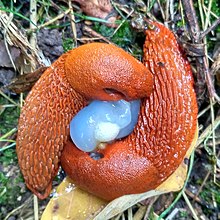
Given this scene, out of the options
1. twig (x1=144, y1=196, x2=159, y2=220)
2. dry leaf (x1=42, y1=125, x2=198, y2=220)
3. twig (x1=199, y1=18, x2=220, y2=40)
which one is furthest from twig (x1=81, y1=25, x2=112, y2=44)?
twig (x1=144, y1=196, x2=159, y2=220)

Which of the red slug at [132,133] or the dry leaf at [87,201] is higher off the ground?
the red slug at [132,133]

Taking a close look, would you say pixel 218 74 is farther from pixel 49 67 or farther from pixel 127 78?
pixel 49 67

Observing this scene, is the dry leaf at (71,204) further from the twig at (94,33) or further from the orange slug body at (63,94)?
the twig at (94,33)

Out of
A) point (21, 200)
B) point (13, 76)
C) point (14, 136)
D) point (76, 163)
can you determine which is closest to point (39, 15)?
point (13, 76)

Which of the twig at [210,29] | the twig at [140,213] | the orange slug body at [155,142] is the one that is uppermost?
the twig at [210,29]

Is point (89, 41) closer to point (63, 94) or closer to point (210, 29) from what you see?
point (63, 94)

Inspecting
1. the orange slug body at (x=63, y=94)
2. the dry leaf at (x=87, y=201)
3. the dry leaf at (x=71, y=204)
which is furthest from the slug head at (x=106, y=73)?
the dry leaf at (x=71, y=204)
